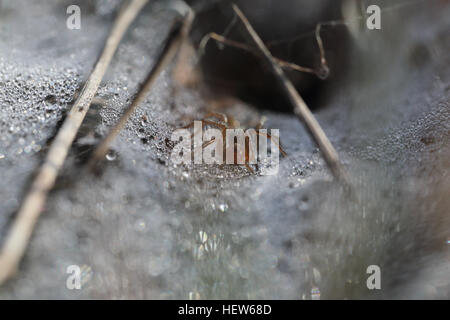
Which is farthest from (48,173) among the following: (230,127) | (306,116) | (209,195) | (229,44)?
(229,44)

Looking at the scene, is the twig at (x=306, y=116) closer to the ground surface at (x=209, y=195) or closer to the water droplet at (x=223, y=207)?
the ground surface at (x=209, y=195)

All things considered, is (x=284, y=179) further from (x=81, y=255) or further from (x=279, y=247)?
(x=81, y=255)

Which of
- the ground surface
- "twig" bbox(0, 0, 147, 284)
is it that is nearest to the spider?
the ground surface

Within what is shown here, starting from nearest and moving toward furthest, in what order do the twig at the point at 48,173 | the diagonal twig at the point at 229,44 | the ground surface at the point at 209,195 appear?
the twig at the point at 48,173 < the ground surface at the point at 209,195 < the diagonal twig at the point at 229,44

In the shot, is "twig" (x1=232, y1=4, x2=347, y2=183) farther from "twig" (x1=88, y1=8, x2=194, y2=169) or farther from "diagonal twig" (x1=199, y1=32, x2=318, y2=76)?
"twig" (x1=88, y1=8, x2=194, y2=169)

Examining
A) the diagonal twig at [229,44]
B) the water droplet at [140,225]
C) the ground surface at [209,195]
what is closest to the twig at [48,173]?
the ground surface at [209,195]

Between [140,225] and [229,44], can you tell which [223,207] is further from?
[229,44]
